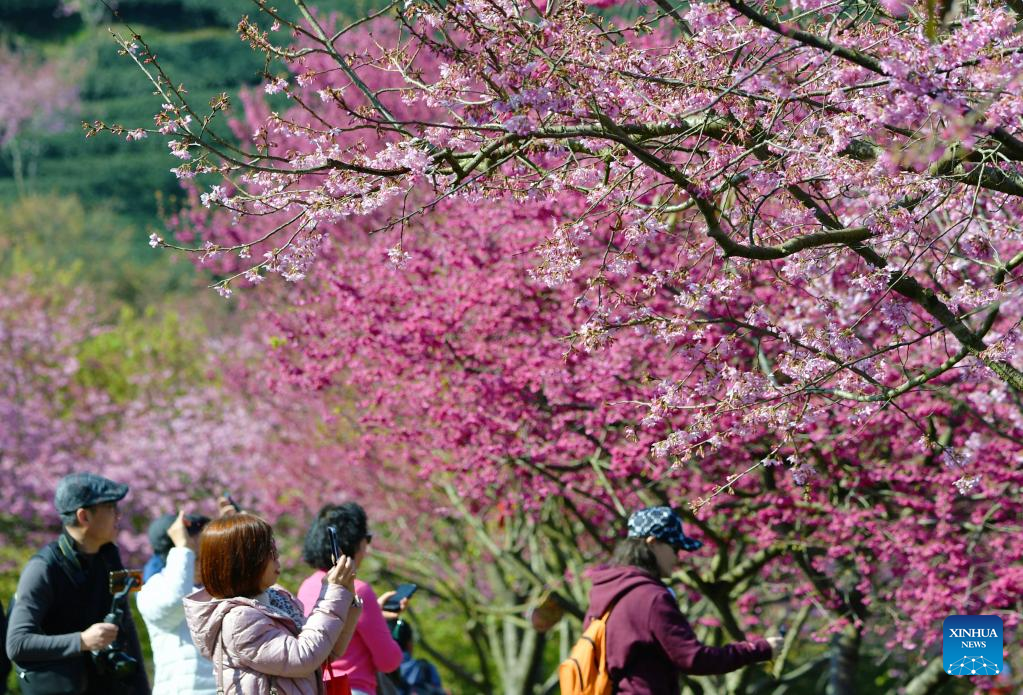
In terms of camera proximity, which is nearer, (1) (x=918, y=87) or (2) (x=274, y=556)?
(1) (x=918, y=87)

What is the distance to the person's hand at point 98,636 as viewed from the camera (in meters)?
4.43

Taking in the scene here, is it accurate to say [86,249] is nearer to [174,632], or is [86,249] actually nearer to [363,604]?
[174,632]

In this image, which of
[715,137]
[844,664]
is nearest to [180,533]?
[715,137]

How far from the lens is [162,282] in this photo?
131 ft

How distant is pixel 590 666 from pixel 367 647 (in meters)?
0.85

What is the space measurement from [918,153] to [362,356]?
229 inches

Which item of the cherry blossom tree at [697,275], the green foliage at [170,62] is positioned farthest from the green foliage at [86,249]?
the cherry blossom tree at [697,275]

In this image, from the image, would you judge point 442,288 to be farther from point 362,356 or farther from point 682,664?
point 682,664

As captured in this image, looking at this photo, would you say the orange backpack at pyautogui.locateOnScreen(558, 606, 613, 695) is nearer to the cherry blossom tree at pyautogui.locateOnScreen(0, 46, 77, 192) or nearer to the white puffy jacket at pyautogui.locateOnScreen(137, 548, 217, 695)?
the white puffy jacket at pyautogui.locateOnScreen(137, 548, 217, 695)

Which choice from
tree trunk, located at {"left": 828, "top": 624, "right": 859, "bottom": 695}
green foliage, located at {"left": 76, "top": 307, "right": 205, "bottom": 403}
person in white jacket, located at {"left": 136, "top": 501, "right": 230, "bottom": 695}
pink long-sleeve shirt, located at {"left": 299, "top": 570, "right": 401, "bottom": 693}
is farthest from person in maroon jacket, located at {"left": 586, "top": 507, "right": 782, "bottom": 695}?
green foliage, located at {"left": 76, "top": 307, "right": 205, "bottom": 403}

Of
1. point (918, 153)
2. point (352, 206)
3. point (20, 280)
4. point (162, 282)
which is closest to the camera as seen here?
point (918, 153)

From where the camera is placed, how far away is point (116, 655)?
15.2ft

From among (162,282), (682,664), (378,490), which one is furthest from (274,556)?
(162,282)

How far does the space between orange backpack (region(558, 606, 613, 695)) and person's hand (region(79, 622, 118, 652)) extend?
1.67 meters
